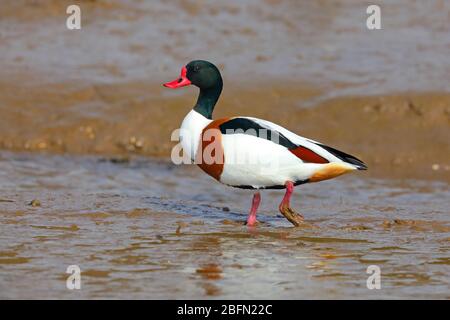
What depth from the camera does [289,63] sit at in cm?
1410

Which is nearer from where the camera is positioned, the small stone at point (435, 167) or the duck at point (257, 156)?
the duck at point (257, 156)

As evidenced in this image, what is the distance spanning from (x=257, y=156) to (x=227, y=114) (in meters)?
4.53

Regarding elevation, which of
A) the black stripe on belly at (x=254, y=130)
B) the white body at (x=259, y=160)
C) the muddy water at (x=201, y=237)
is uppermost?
the black stripe on belly at (x=254, y=130)

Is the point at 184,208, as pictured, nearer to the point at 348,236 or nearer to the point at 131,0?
the point at 348,236

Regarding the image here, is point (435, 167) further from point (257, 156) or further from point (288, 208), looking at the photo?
point (257, 156)

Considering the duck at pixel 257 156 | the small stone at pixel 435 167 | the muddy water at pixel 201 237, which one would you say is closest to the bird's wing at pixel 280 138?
the duck at pixel 257 156

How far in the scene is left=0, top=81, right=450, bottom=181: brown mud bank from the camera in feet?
40.4

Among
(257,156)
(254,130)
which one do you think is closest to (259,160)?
(257,156)

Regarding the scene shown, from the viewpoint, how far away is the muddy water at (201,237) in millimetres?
6777

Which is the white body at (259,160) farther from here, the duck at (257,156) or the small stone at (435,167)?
the small stone at (435,167)

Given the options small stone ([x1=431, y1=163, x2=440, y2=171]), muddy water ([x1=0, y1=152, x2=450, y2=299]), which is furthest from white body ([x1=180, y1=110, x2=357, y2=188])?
small stone ([x1=431, y1=163, x2=440, y2=171])

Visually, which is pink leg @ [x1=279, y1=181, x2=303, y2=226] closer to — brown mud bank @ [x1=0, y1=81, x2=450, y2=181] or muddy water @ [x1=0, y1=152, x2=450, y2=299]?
muddy water @ [x1=0, y1=152, x2=450, y2=299]
